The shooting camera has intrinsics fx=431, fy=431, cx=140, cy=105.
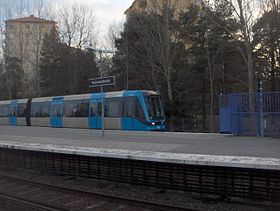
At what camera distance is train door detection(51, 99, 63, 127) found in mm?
31984

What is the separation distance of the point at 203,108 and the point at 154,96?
1236 cm

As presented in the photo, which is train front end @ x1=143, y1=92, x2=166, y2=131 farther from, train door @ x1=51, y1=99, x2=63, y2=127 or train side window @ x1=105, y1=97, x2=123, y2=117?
train door @ x1=51, y1=99, x2=63, y2=127

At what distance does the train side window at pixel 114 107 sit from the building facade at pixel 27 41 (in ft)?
106

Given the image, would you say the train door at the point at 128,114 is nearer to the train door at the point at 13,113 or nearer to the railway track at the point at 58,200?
the railway track at the point at 58,200

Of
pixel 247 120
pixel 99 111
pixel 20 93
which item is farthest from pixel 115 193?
pixel 20 93

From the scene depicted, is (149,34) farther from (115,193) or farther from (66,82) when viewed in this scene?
(115,193)

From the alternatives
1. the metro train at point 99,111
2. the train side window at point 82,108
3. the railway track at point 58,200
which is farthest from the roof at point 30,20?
the railway track at point 58,200

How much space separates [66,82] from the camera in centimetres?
5262

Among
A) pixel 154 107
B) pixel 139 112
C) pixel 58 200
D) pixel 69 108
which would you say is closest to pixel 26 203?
pixel 58 200

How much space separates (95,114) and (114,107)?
82.5 inches

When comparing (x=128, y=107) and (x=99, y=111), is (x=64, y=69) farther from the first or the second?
(x=128, y=107)

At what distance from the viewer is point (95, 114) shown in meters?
28.2

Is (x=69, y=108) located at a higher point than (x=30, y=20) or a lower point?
lower

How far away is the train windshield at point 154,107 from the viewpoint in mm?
25781
